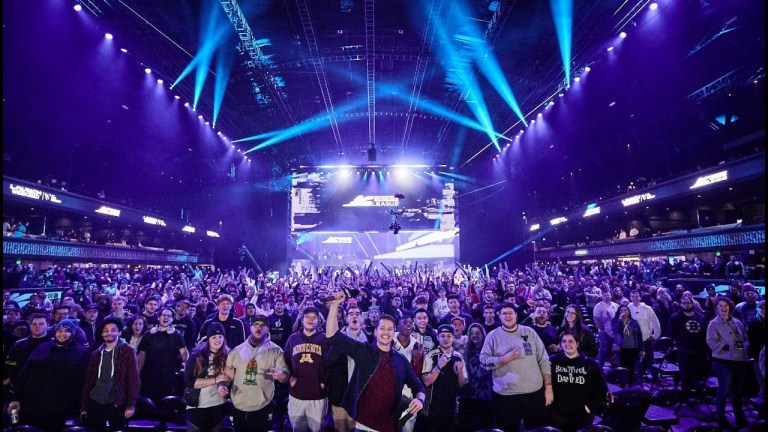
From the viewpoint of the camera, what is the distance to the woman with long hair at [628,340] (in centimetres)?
726

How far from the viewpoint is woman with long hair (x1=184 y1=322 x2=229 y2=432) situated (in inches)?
177

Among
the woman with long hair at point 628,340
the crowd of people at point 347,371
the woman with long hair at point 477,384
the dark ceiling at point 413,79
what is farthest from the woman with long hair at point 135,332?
the dark ceiling at point 413,79

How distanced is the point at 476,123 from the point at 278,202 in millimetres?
12198

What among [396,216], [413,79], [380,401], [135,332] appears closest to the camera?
[380,401]

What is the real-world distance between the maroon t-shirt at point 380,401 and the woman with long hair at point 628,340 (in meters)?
5.15

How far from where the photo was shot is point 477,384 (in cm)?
554

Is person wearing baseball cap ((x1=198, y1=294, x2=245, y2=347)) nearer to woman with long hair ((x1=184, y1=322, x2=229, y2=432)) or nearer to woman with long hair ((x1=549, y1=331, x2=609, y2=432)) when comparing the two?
woman with long hair ((x1=184, y1=322, x2=229, y2=432))

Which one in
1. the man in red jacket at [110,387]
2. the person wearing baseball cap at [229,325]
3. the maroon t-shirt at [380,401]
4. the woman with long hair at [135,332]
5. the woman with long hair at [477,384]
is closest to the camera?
the maroon t-shirt at [380,401]

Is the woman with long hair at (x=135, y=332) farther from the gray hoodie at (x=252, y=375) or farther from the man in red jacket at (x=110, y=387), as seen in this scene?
the gray hoodie at (x=252, y=375)

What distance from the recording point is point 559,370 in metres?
4.72

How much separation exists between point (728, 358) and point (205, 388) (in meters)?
6.61

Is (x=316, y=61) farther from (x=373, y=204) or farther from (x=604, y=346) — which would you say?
(x=604, y=346)

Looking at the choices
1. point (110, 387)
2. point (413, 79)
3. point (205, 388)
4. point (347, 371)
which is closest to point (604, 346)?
point (347, 371)

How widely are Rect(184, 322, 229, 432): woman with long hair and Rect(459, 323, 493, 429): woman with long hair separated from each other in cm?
291
